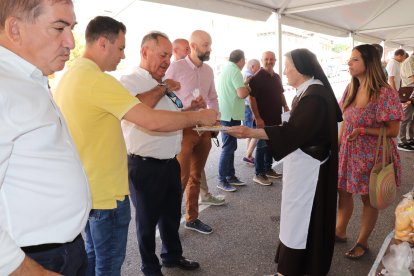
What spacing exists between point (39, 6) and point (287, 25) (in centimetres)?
554

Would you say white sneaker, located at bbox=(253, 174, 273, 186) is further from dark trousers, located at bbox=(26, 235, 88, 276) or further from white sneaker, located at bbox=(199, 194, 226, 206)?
dark trousers, located at bbox=(26, 235, 88, 276)

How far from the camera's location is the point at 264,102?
14.1ft

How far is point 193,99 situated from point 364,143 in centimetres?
153

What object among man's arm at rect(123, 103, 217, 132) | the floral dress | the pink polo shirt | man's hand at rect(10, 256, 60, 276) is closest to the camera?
man's hand at rect(10, 256, 60, 276)

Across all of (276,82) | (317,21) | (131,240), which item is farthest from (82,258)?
(317,21)

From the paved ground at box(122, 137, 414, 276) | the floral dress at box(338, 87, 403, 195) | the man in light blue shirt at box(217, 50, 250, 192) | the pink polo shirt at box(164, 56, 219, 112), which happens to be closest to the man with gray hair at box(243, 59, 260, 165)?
the man in light blue shirt at box(217, 50, 250, 192)

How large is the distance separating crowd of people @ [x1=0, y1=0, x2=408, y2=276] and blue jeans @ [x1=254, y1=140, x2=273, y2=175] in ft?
3.76

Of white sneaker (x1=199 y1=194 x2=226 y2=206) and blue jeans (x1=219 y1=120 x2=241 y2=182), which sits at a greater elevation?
blue jeans (x1=219 y1=120 x2=241 y2=182)

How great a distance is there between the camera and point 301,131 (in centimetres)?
194

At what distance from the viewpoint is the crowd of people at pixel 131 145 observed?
0.87 metres

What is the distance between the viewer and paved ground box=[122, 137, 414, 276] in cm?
250

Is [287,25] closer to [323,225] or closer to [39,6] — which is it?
[323,225]

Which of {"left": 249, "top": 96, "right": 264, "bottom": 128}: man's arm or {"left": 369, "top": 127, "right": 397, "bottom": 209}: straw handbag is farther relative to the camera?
{"left": 249, "top": 96, "right": 264, "bottom": 128}: man's arm

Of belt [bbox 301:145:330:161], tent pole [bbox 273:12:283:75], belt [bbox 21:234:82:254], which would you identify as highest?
tent pole [bbox 273:12:283:75]
